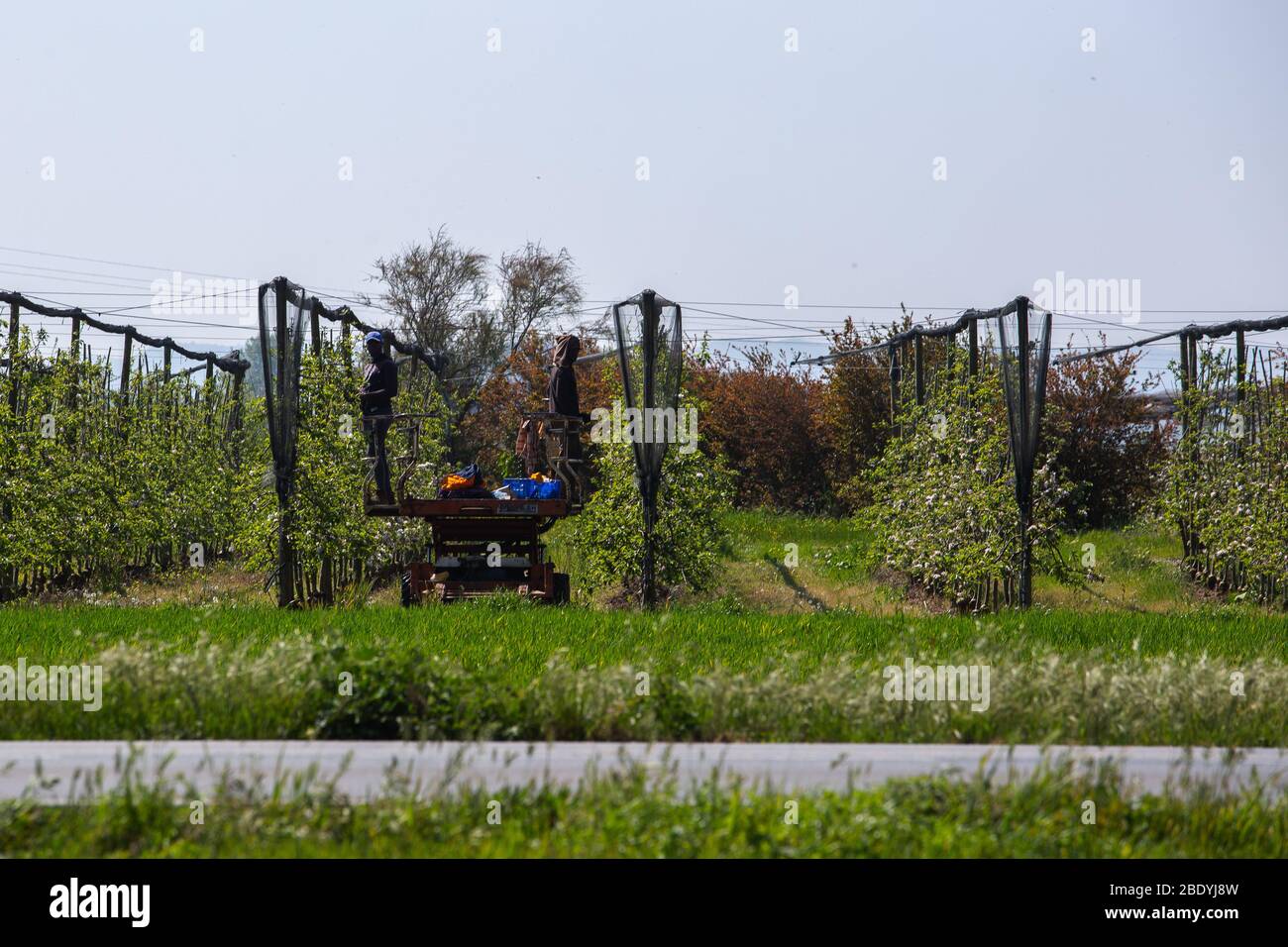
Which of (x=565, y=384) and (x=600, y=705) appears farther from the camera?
(x=565, y=384)

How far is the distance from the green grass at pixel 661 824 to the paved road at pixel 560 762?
0.50 ft

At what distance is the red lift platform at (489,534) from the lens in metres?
16.8

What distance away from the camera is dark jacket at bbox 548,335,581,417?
17.0m

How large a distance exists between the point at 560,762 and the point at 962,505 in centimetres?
1344

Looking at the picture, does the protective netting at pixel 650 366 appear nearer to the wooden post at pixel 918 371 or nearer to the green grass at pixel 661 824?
the wooden post at pixel 918 371

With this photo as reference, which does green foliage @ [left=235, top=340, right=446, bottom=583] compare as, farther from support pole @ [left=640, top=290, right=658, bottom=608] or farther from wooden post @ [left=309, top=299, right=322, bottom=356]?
support pole @ [left=640, top=290, right=658, bottom=608]

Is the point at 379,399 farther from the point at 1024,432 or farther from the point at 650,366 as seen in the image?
the point at 1024,432

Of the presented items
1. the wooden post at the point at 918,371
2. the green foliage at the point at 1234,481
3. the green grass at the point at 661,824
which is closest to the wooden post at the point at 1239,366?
the green foliage at the point at 1234,481

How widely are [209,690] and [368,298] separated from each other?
126ft

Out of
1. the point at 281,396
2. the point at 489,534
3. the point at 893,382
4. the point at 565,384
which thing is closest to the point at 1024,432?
the point at 565,384

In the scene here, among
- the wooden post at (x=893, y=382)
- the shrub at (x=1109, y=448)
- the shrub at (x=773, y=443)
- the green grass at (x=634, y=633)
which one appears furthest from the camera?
the shrub at (x=773, y=443)

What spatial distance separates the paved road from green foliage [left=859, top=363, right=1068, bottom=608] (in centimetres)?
1072

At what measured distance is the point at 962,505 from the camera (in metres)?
19.6
